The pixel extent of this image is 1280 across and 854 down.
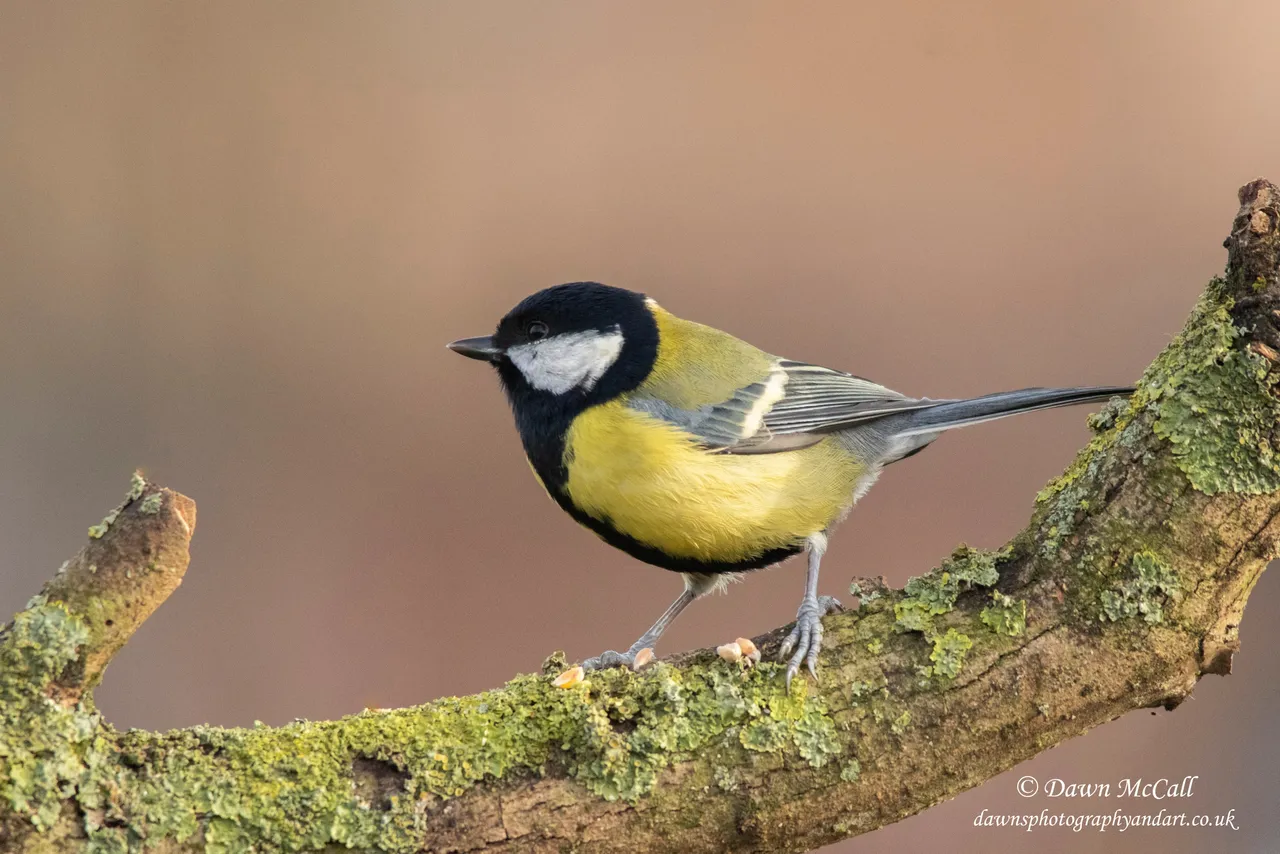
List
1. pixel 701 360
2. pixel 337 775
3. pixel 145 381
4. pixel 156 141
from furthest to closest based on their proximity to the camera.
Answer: pixel 156 141 → pixel 145 381 → pixel 701 360 → pixel 337 775

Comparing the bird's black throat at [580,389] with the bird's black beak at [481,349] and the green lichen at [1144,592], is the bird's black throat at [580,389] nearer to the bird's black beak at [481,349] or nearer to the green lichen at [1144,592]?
the bird's black beak at [481,349]

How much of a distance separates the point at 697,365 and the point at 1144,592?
878mm

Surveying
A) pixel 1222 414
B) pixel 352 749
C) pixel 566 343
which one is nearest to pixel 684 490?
pixel 566 343

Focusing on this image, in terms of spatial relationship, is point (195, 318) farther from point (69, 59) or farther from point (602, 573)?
point (602, 573)

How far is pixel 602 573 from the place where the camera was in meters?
2.65

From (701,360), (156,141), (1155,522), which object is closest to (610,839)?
(1155,522)

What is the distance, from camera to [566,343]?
192 centimetres

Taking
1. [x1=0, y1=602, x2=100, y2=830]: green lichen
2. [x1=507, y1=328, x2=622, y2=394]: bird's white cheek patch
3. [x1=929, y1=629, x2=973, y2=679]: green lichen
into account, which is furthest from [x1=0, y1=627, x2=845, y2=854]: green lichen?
[x1=507, y1=328, x2=622, y2=394]: bird's white cheek patch

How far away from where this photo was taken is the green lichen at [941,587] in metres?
1.35

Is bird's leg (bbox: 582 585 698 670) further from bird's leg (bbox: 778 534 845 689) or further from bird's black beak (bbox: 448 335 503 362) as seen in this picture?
bird's black beak (bbox: 448 335 503 362)

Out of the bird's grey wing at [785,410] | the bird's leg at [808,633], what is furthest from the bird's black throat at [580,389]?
the bird's leg at [808,633]

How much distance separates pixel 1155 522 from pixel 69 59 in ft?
Result: 10.6

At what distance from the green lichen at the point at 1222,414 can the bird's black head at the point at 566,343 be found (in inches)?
34.8

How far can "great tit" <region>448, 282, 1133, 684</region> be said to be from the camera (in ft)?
5.55
